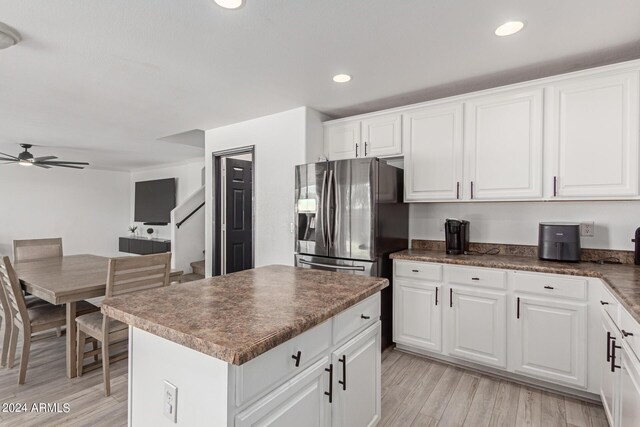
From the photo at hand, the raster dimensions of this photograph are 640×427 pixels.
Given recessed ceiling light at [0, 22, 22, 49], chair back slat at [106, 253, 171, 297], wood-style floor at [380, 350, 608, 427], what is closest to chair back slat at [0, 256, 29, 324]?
chair back slat at [106, 253, 171, 297]

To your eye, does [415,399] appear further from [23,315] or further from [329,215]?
[23,315]

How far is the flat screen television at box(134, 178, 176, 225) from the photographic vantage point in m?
7.05

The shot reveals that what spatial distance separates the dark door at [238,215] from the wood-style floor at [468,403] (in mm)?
2525

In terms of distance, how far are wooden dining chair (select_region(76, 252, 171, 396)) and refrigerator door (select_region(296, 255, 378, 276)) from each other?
47.8 inches

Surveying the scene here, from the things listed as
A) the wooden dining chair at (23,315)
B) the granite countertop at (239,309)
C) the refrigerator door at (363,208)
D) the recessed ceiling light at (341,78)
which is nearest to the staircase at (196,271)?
the wooden dining chair at (23,315)

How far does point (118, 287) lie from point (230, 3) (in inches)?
80.0

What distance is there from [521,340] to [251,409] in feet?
7.12

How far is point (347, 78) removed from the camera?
8.50ft

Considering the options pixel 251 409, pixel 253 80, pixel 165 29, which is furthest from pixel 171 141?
pixel 251 409

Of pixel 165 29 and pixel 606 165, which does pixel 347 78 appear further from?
pixel 606 165

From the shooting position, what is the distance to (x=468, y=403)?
2168 millimetres

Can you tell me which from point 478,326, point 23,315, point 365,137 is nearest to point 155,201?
point 23,315

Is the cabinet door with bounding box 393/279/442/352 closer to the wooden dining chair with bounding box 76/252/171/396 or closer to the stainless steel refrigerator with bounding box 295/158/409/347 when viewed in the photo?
the stainless steel refrigerator with bounding box 295/158/409/347

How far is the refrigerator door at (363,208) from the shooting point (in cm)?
270
